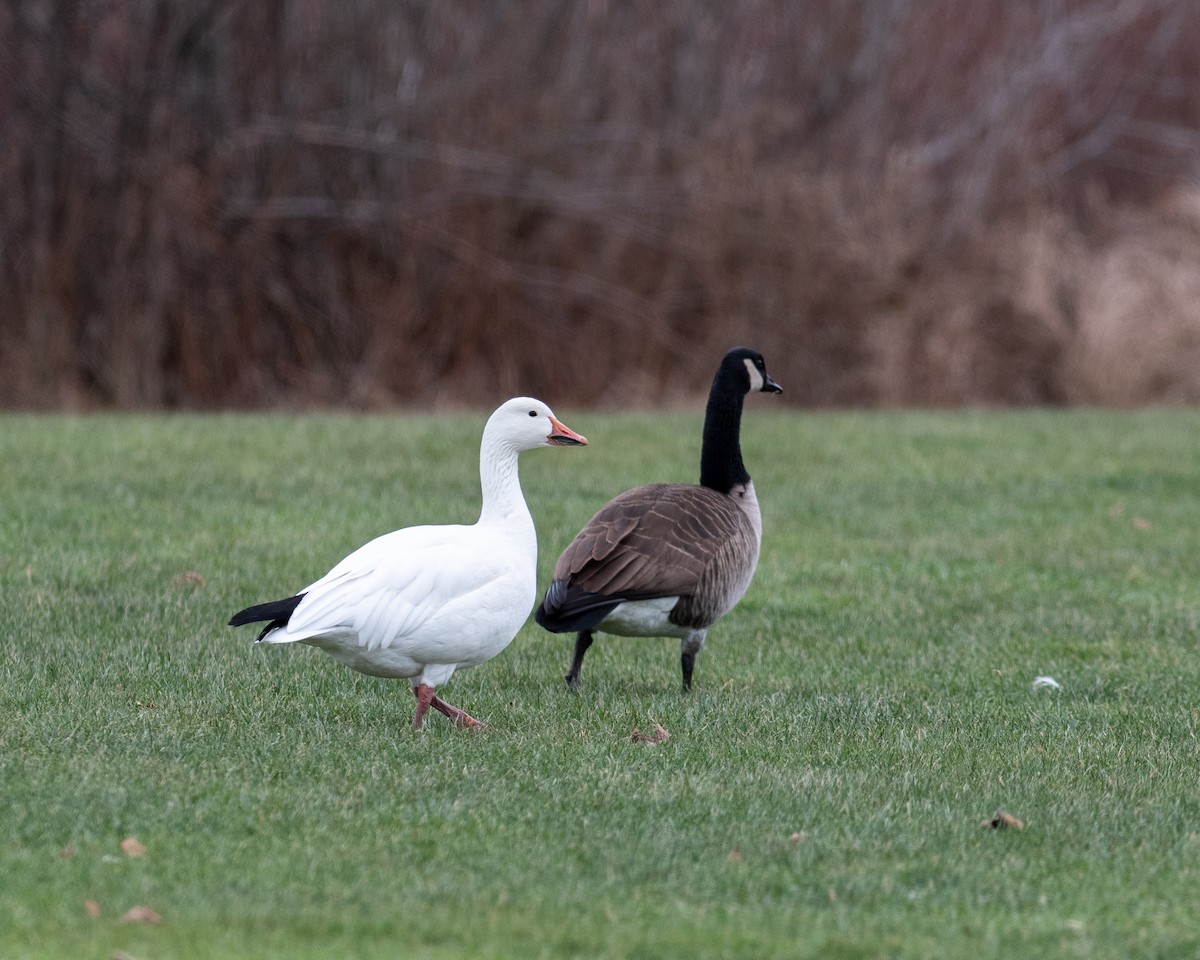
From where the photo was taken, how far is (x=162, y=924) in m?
4.48

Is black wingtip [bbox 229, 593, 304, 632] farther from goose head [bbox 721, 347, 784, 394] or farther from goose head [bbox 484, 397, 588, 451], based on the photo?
goose head [bbox 721, 347, 784, 394]

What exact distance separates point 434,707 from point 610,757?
88cm

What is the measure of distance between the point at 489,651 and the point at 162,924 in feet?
7.54

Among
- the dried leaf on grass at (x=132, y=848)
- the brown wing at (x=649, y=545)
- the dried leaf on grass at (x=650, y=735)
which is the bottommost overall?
the dried leaf on grass at (x=650, y=735)

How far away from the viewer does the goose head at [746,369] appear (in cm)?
872

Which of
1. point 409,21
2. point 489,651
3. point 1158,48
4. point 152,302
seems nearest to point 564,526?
point 489,651

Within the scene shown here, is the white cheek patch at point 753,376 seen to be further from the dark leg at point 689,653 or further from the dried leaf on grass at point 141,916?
the dried leaf on grass at point 141,916

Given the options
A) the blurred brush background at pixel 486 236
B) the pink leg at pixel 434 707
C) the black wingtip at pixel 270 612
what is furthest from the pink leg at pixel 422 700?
the blurred brush background at pixel 486 236

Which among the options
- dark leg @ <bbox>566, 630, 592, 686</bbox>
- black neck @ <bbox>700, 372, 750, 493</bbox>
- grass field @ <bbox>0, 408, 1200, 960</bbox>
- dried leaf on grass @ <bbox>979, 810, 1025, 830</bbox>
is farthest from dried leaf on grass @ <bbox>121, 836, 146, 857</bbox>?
black neck @ <bbox>700, 372, 750, 493</bbox>

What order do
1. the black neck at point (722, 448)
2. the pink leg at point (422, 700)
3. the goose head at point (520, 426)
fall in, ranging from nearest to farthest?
Answer: the pink leg at point (422, 700), the goose head at point (520, 426), the black neck at point (722, 448)

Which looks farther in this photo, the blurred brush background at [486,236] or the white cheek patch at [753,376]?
the blurred brush background at [486,236]

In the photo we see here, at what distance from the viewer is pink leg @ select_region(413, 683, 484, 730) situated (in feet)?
21.6

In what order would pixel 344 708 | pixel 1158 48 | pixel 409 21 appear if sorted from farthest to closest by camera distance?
pixel 1158 48, pixel 409 21, pixel 344 708

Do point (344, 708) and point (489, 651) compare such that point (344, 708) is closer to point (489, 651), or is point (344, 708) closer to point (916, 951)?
point (489, 651)
